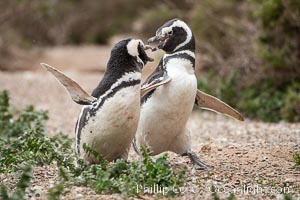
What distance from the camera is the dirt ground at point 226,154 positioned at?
4922mm

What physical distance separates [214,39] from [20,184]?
7.57m

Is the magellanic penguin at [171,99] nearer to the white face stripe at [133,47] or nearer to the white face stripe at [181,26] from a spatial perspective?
the white face stripe at [181,26]

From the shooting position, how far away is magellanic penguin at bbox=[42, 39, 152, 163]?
5070mm

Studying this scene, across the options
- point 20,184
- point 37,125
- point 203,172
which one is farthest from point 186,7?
point 20,184

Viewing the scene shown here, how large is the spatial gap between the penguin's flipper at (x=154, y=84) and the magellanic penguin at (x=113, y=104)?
0.21 metres

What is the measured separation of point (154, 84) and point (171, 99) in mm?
167

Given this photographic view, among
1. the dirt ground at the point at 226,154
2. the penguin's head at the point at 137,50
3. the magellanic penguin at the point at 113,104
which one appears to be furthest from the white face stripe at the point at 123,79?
the dirt ground at the point at 226,154

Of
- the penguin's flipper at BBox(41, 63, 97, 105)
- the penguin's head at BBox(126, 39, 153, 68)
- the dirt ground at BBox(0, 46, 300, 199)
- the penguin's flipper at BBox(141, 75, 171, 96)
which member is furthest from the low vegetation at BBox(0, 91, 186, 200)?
the penguin's head at BBox(126, 39, 153, 68)

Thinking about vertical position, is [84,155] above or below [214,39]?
below

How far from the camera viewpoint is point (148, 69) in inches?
548

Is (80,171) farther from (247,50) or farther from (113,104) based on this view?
(247,50)

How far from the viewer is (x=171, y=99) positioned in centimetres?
548

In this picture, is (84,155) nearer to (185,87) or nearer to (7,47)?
(185,87)

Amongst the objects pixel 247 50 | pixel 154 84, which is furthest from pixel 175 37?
pixel 247 50
